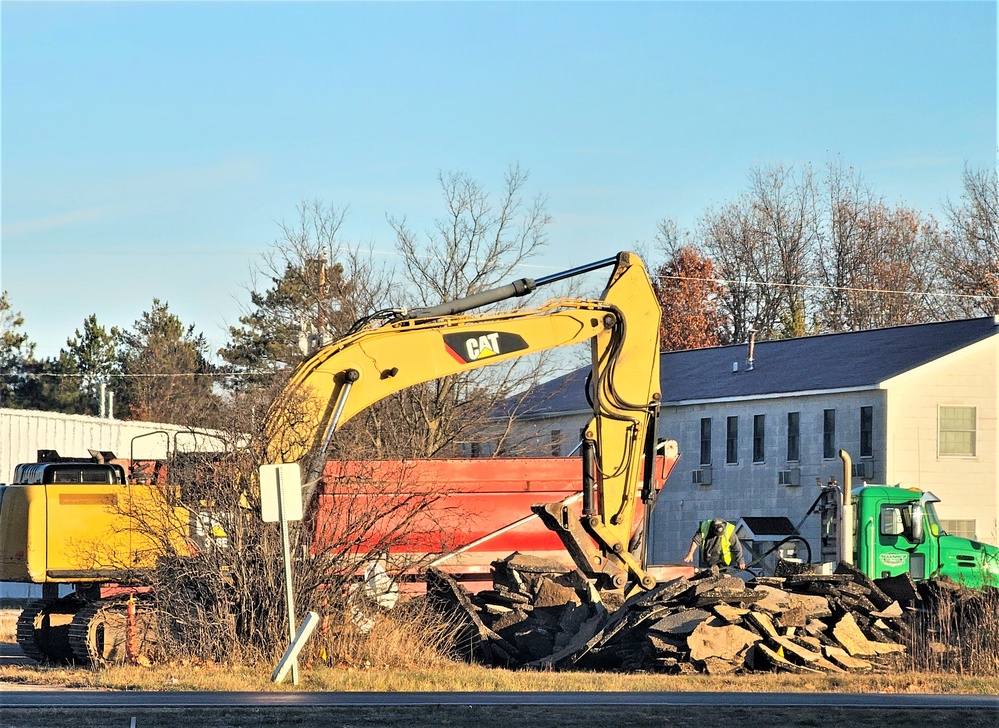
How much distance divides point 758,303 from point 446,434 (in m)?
33.5

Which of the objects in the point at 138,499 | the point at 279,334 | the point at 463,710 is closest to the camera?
the point at 463,710

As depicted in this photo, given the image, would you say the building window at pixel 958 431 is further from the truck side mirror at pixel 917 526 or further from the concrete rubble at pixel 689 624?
the concrete rubble at pixel 689 624

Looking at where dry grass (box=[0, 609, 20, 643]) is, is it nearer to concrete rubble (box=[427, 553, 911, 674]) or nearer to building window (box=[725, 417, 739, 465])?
concrete rubble (box=[427, 553, 911, 674])

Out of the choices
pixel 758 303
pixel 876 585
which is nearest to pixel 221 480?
pixel 876 585

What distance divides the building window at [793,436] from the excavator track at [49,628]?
25.4 meters

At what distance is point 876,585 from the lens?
23359 millimetres

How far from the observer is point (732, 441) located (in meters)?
46.7

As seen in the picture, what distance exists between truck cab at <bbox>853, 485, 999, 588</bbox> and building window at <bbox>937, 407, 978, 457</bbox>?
1290 centimetres

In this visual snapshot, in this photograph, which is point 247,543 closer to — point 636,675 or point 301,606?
point 301,606

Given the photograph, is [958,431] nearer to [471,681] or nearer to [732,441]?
[732,441]

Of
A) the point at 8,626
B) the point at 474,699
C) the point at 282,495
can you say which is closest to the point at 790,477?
the point at 8,626

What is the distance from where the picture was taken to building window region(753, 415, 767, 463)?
4550 centimetres

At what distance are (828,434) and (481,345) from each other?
75.5 feet

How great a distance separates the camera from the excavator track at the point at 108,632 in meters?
21.2
